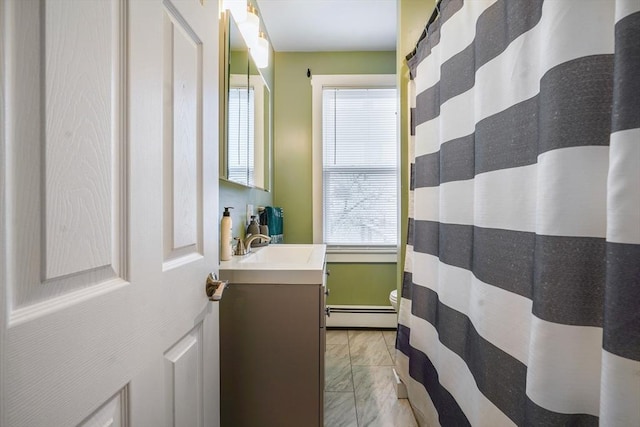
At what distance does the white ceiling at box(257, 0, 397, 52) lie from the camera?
2.11 meters

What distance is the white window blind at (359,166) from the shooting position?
270cm

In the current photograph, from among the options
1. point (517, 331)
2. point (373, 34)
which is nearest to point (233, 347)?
point (517, 331)

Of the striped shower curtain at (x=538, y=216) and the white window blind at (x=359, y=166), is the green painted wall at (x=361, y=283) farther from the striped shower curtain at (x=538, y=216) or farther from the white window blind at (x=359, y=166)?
the striped shower curtain at (x=538, y=216)

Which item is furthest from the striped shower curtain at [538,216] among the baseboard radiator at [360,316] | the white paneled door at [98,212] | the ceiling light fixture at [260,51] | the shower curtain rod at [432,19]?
the baseboard radiator at [360,316]

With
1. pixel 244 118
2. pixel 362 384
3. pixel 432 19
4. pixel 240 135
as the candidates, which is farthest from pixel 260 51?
pixel 362 384

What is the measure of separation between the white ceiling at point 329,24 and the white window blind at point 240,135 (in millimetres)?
769

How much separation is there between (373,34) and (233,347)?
99.2 inches

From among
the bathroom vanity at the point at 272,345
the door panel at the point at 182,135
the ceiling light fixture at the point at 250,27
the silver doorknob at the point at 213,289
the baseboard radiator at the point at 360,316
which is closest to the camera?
the door panel at the point at 182,135

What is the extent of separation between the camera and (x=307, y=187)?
274 cm

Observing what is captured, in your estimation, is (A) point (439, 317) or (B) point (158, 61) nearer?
(B) point (158, 61)

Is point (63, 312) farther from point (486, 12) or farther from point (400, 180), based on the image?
point (400, 180)

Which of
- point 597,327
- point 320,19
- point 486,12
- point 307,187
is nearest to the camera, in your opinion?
point 597,327

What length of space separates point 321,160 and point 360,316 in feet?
4.79

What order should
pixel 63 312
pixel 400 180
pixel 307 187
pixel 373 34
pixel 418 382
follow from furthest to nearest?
pixel 307 187
pixel 373 34
pixel 400 180
pixel 418 382
pixel 63 312
